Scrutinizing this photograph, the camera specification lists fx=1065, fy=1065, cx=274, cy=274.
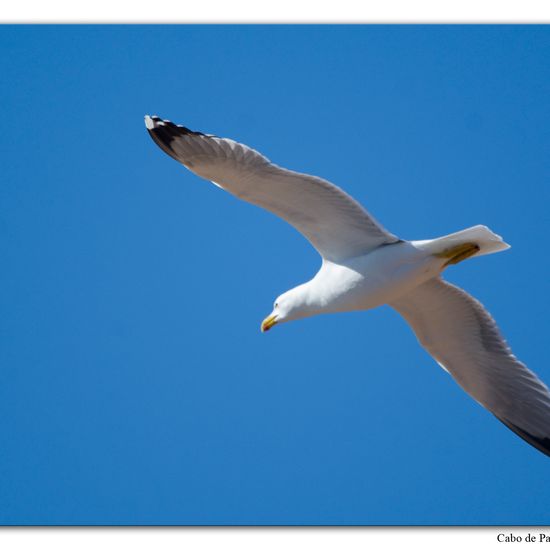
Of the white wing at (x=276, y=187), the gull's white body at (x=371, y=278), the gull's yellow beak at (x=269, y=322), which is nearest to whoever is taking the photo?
the white wing at (x=276, y=187)

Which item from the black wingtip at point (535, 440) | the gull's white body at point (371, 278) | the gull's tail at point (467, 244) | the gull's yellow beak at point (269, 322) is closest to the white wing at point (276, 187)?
the gull's white body at point (371, 278)

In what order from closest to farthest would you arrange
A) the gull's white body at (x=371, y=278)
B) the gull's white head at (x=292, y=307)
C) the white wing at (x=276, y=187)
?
the white wing at (x=276, y=187) → the gull's white body at (x=371, y=278) → the gull's white head at (x=292, y=307)

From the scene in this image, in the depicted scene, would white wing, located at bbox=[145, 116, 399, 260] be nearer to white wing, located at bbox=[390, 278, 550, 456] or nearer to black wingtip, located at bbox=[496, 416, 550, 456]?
A: white wing, located at bbox=[390, 278, 550, 456]

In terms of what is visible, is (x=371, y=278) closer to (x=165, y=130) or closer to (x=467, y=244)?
(x=467, y=244)

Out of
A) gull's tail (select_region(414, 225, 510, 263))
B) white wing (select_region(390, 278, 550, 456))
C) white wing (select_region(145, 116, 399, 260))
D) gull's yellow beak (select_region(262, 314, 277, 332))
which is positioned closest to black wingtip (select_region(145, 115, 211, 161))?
white wing (select_region(145, 116, 399, 260))

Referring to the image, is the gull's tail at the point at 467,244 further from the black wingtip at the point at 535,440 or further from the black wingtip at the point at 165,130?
the black wingtip at the point at 165,130

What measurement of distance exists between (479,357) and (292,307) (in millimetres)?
1553

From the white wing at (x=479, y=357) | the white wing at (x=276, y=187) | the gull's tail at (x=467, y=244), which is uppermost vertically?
the white wing at (x=276, y=187)

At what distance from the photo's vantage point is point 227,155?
22.3 ft

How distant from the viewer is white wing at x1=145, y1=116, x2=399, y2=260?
6812mm

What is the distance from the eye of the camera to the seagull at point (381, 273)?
688 centimetres

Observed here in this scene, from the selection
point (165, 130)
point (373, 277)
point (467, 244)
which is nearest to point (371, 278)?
point (373, 277)

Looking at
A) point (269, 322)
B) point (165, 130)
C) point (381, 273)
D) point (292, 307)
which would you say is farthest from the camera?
point (269, 322)

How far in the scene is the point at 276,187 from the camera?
6.98 metres
